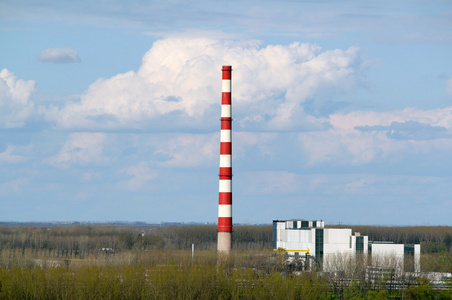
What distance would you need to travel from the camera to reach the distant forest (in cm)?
9719

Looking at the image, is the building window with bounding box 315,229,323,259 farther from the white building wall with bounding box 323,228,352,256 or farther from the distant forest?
the distant forest

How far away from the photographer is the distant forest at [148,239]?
97188 millimetres

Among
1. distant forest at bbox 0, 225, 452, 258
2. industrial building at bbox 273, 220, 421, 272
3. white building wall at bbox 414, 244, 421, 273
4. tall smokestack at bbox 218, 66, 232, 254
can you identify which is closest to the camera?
tall smokestack at bbox 218, 66, 232, 254

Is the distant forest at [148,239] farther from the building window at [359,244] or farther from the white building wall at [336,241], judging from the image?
the building window at [359,244]

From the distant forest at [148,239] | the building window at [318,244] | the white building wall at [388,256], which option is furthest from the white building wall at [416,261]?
the distant forest at [148,239]

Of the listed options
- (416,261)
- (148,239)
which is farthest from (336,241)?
(148,239)

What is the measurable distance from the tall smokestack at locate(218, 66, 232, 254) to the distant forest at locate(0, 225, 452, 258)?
34.1 meters

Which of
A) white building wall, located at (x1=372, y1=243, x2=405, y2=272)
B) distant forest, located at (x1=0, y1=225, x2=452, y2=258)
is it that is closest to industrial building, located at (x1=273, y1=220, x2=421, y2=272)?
white building wall, located at (x1=372, y1=243, x2=405, y2=272)

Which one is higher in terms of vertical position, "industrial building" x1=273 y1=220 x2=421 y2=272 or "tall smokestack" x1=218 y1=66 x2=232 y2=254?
"tall smokestack" x1=218 y1=66 x2=232 y2=254

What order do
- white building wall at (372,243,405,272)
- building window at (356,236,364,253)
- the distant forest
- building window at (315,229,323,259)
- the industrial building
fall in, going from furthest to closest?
the distant forest
building window at (315,229,323,259)
building window at (356,236,364,253)
the industrial building
white building wall at (372,243,405,272)

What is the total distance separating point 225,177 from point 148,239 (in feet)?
202

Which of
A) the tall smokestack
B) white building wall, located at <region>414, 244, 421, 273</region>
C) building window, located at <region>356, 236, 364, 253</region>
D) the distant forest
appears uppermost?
the tall smokestack

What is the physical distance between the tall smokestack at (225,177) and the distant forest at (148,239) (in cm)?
3408

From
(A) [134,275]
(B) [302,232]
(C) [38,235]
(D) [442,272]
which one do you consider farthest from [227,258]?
(C) [38,235]
